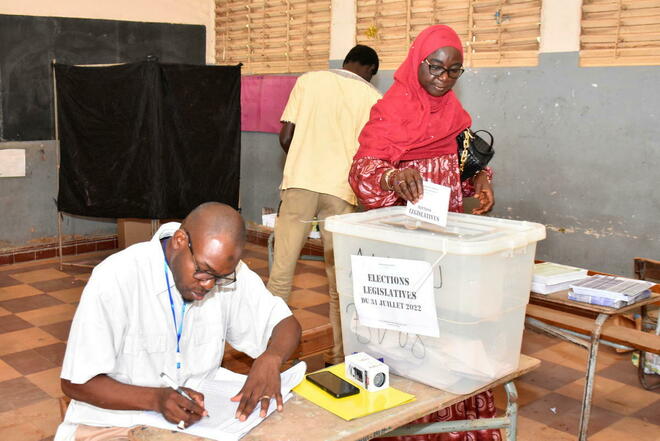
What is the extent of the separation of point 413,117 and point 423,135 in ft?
0.23

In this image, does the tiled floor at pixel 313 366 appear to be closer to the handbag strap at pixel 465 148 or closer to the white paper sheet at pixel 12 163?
the white paper sheet at pixel 12 163

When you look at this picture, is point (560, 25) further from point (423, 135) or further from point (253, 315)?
point (253, 315)

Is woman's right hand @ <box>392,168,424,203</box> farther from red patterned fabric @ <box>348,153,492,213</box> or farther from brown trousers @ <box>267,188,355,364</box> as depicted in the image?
brown trousers @ <box>267,188,355,364</box>

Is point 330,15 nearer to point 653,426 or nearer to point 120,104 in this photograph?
point 120,104

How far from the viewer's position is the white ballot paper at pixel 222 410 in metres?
1.62

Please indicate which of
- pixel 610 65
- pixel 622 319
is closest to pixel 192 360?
pixel 622 319

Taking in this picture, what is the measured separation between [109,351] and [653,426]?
2738mm

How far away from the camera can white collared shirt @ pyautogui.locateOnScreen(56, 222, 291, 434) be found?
177 cm

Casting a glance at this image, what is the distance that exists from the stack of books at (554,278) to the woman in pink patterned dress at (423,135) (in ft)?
2.25

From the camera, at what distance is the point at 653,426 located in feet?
11.3

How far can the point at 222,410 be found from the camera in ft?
5.72

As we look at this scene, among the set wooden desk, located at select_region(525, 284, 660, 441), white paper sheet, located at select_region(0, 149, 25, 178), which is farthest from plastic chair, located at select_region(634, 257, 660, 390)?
white paper sheet, located at select_region(0, 149, 25, 178)

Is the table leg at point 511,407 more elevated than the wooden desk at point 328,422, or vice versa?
the wooden desk at point 328,422

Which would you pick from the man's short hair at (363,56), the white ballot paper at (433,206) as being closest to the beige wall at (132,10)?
the man's short hair at (363,56)
